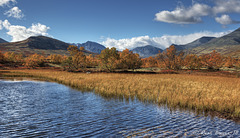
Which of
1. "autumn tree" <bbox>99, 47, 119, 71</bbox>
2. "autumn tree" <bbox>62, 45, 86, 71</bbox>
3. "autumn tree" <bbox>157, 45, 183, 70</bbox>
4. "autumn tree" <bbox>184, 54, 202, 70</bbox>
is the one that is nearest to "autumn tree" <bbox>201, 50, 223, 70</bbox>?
"autumn tree" <bbox>184, 54, 202, 70</bbox>

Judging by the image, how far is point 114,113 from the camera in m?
13.0

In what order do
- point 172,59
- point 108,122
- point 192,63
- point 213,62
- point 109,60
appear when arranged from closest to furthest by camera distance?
point 108,122 < point 109,60 < point 172,59 < point 192,63 < point 213,62

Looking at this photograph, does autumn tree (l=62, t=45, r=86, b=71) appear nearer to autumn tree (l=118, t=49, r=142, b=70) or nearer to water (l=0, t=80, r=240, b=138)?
autumn tree (l=118, t=49, r=142, b=70)

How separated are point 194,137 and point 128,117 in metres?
4.91

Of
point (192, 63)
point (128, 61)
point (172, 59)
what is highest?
point (172, 59)

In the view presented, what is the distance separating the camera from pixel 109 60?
201 ft

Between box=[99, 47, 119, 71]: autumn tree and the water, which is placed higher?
box=[99, 47, 119, 71]: autumn tree

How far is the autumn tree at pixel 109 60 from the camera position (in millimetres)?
61425

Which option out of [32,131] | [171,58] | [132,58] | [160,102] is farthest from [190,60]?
[32,131]

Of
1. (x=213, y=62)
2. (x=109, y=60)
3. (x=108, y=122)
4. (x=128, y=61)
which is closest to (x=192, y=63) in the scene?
(x=213, y=62)

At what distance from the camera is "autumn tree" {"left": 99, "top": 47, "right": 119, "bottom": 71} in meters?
61.4

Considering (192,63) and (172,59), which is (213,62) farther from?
(172,59)

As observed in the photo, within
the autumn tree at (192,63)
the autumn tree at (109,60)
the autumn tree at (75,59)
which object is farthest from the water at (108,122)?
the autumn tree at (192,63)

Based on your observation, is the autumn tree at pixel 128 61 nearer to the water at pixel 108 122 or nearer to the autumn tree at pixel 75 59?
the autumn tree at pixel 75 59
